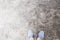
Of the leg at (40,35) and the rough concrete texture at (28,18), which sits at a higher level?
the rough concrete texture at (28,18)

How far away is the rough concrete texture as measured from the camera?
61.7 inches

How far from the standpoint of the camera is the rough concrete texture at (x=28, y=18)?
157 centimetres

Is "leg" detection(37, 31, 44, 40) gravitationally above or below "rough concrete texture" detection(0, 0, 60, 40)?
below

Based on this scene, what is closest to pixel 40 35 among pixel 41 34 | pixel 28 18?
pixel 41 34

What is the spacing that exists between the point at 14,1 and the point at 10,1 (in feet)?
0.15

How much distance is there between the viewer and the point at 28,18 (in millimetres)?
1600

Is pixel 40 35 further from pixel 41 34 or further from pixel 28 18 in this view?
pixel 28 18

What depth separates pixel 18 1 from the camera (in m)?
1.64

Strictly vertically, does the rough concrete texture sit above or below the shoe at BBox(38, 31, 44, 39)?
above

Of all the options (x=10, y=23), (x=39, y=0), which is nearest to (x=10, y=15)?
(x=10, y=23)

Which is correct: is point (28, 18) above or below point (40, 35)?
above

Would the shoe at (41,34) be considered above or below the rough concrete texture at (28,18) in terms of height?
below

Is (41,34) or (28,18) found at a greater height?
(28,18)

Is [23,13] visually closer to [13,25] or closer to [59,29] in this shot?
[13,25]
